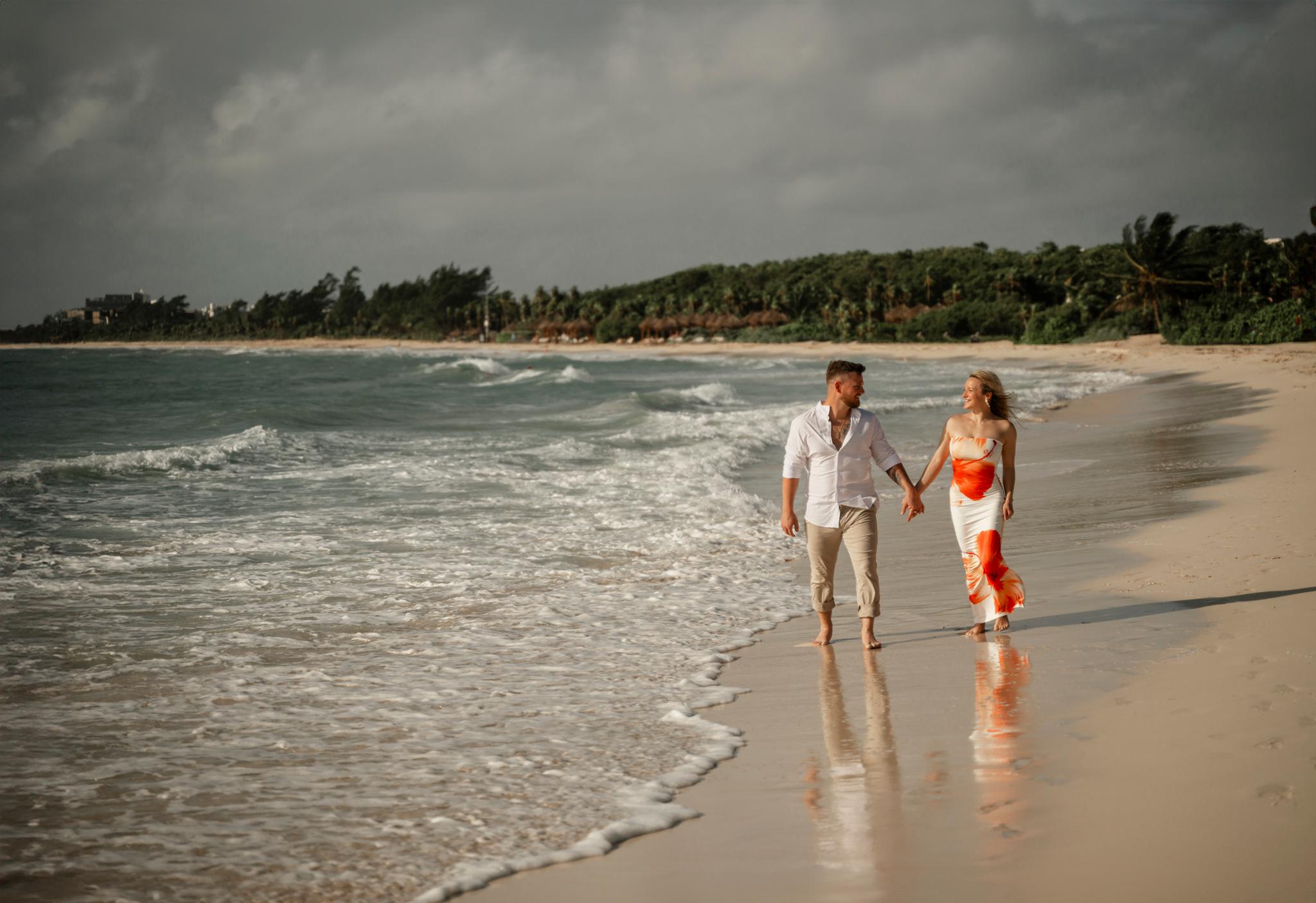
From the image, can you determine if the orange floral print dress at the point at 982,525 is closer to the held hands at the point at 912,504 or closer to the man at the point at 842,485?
the held hands at the point at 912,504

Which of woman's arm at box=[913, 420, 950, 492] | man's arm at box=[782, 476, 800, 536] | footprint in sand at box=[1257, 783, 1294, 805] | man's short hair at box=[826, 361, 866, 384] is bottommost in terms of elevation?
footprint in sand at box=[1257, 783, 1294, 805]


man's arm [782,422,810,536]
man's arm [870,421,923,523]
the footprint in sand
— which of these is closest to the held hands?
man's arm [870,421,923,523]

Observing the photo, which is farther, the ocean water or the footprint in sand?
the ocean water

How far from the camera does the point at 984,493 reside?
6582 mm

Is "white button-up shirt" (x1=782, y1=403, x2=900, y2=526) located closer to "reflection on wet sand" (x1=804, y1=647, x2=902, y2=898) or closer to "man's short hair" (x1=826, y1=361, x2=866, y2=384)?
"man's short hair" (x1=826, y1=361, x2=866, y2=384)

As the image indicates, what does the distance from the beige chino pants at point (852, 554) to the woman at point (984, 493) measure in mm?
500

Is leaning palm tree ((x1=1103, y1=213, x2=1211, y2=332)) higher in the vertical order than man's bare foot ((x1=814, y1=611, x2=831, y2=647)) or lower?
higher

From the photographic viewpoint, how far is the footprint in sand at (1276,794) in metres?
3.69

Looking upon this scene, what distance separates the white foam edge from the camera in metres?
3.70

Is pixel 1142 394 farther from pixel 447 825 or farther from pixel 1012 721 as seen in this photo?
pixel 447 825

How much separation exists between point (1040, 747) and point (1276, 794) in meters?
0.92

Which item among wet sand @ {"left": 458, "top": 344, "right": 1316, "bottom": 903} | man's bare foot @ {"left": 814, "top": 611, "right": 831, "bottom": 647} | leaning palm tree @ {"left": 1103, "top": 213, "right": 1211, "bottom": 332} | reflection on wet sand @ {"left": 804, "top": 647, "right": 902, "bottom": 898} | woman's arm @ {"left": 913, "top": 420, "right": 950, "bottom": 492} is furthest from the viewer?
leaning palm tree @ {"left": 1103, "top": 213, "right": 1211, "bottom": 332}

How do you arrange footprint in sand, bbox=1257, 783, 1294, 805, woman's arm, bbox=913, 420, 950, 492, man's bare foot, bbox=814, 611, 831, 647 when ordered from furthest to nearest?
1. woman's arm, bbox=913, 420, 950, 492
2. man's bare foot, bbox=814, 611, 831, 647
3. footprint in sand, bbox=1257, 783, 1294, 805

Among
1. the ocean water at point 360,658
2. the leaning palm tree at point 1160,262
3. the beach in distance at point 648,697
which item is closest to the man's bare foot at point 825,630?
the beach in distance at point 648,697
